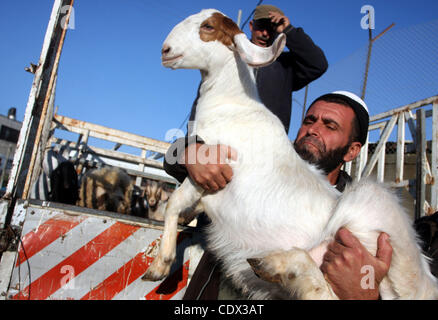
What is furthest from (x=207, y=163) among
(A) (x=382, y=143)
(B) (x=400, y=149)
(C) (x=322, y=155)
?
(A) (x=382, y=143)

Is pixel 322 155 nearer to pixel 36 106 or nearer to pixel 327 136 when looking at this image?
pixel 327 136

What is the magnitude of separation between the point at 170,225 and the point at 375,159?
162 inches

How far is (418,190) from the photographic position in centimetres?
385

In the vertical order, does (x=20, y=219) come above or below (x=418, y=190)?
below

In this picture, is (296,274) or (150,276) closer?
(296,274)

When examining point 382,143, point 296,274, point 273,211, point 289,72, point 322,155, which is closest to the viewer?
point 296,274

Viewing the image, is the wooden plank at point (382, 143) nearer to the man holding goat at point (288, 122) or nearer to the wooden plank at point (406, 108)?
the wooden plank at point (406, 108)

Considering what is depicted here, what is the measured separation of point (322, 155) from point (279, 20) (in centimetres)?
113

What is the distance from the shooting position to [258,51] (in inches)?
76.0

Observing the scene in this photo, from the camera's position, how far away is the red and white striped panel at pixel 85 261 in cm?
158

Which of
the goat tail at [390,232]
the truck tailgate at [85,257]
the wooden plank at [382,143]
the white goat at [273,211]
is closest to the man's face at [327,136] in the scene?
the white goat at [273,211]

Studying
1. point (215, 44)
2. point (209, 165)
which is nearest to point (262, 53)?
point (215, 44)

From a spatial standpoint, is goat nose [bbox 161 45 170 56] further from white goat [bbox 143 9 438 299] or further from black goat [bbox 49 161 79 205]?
black goat [bbox 49 161 79 205]
